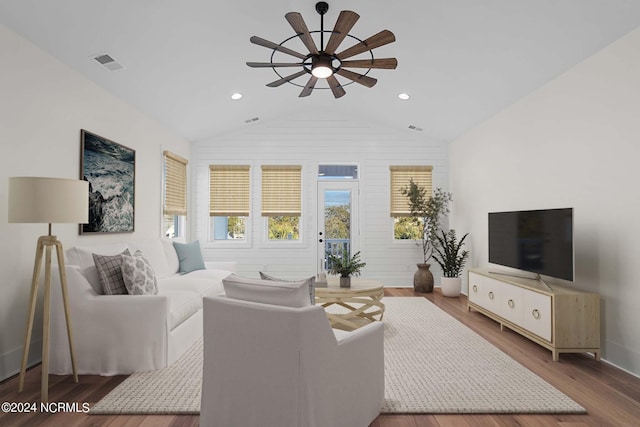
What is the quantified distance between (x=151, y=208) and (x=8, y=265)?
249 centimetres

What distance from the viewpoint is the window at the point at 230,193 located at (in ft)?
23.2

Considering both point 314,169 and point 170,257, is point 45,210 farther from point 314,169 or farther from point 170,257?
point 314,169

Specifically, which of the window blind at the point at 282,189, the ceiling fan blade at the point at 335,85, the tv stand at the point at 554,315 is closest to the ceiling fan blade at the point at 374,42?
the ceiling fan blade at the point at 335,85

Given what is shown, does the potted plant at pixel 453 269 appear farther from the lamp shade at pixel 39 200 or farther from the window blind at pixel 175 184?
the lamp shade at pixel 39 200

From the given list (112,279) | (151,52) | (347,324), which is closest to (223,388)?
(112,279)

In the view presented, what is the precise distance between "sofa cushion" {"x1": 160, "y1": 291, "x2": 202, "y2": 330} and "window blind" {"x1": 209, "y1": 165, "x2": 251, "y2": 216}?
11.0ft

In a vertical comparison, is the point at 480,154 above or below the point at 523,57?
below

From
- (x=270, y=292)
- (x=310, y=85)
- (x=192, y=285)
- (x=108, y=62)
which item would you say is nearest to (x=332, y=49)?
(x=310, y=85)

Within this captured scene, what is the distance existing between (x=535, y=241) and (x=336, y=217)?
3.75m

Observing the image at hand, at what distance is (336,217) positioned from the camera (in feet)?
23.4

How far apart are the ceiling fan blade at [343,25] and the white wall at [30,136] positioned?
243 centimetres

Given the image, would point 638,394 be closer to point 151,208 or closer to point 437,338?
point 437,338

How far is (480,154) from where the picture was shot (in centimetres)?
581

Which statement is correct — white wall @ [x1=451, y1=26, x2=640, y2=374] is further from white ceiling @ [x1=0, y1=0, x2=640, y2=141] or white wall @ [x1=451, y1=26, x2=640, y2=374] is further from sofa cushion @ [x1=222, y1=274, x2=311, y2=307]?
sofa cushion @ [x1=222, y1=274, x2=311, y2=307]
